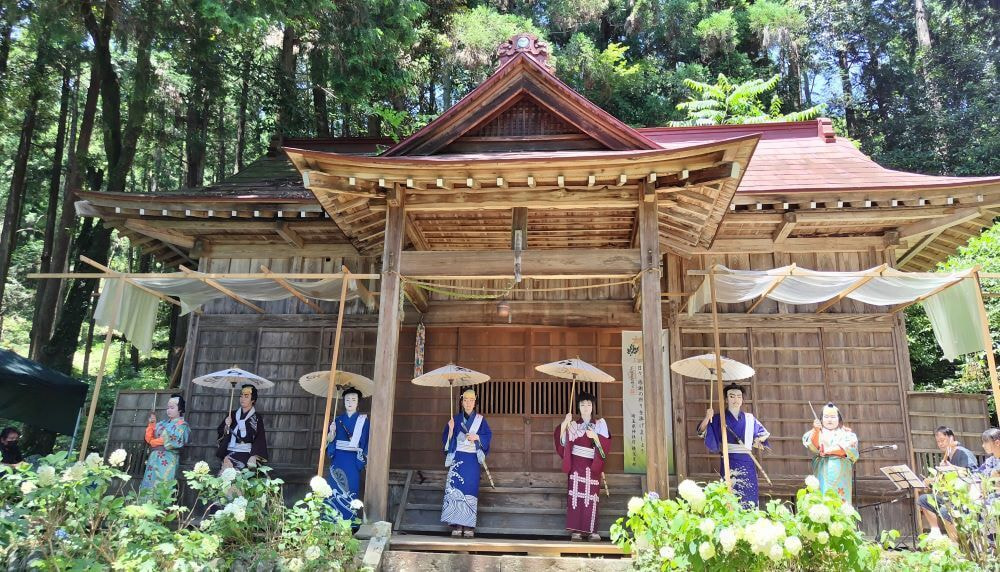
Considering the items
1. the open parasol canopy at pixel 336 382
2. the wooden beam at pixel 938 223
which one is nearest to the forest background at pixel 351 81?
the wooden beam at pixel 938 223

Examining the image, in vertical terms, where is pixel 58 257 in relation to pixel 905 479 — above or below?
above

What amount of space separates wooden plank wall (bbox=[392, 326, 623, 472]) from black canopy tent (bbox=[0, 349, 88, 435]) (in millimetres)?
6046

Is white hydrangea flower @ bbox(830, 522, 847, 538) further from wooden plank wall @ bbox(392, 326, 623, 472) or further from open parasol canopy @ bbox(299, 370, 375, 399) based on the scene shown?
open parasol canopy @ bbox(299, 370, 375, 399)

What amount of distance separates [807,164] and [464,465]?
673cm

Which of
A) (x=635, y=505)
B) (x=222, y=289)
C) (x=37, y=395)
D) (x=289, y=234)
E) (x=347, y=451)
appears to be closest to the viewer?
(x=635, y=505)

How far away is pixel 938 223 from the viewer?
26.7 feet

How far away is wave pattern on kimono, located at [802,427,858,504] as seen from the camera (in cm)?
670

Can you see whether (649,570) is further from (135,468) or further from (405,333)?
(135,468)

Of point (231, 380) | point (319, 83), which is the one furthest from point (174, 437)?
point (319, 83)

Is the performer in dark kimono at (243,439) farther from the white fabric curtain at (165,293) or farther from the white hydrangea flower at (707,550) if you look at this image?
the white hydrangea flower at (707,550)

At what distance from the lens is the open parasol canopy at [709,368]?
741 cm

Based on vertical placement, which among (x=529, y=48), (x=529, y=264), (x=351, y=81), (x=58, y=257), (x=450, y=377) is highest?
(x=351, y=81)

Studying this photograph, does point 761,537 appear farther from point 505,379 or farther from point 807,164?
point 807,164

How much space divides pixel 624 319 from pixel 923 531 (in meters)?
4.12
